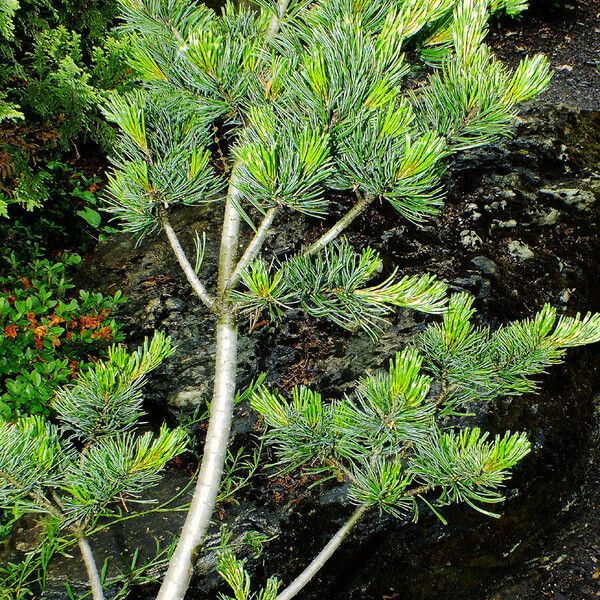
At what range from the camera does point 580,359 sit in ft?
11.0

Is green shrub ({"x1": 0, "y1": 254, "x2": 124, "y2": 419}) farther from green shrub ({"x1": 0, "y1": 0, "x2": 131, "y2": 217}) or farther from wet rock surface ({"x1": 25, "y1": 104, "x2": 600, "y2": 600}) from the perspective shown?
green shrub ({"x1": 0, "y1": 0, "x2": 131, "y2": 217})

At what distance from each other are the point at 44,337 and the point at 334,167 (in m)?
2.73

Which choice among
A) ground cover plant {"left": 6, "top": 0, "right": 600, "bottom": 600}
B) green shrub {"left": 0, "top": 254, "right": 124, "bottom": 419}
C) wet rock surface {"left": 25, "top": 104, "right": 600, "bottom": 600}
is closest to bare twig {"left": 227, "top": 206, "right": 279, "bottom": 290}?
ground cover plant {"left": 6, "top": 0, "right": 600, "bottom": 600}

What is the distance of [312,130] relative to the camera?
1268mm

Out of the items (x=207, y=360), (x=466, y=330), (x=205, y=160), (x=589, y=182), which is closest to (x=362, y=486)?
(x=466, y=330)

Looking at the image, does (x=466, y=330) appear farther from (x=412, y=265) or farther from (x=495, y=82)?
(x=412, y=265)

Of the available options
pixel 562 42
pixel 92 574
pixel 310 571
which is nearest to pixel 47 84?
pixel 92 574

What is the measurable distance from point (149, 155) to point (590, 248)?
130 inches

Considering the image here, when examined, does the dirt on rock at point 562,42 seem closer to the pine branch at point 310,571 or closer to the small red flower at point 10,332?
the pine branch at point 310,571

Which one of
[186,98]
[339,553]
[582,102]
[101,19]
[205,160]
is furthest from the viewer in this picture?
[582,102]

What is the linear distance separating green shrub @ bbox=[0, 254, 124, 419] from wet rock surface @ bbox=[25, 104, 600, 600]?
211 mm

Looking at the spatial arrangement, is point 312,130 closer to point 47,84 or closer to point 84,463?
point 84,463

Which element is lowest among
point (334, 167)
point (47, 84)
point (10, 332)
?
point (10, 332)

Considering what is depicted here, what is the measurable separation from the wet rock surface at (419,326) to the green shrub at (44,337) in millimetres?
211
